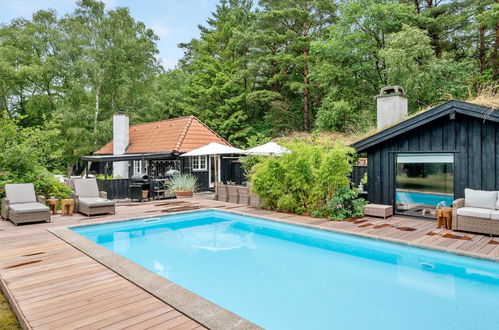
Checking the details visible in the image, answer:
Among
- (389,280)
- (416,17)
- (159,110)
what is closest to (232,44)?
(159,110)

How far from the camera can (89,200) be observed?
880cm

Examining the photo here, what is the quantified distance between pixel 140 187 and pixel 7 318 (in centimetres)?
854

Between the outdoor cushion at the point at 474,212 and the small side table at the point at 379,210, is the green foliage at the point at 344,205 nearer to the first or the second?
the small side table at the point at 379,210

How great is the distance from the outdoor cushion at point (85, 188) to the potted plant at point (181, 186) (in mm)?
3787

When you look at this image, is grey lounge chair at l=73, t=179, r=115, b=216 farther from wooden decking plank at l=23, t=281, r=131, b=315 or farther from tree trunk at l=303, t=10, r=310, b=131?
tree trunk at l=303, t=10, r=310, b=131

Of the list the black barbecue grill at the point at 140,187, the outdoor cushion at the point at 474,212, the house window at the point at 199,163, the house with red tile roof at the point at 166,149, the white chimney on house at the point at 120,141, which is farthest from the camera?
the white chimney on house at the point at 120,141

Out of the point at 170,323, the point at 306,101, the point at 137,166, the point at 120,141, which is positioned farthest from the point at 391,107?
the point at 120,141

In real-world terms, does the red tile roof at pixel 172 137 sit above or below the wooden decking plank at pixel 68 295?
above

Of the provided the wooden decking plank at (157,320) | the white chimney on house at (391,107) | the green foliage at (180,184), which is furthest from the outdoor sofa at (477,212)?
the green foliage at (180,184)

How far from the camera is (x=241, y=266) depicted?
5387 millimetres

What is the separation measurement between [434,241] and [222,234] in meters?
4.51

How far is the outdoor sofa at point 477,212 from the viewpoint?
19.7 ft

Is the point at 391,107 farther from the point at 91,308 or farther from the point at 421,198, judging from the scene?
the point at 91,308

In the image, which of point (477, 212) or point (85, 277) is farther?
point (477, 212)
